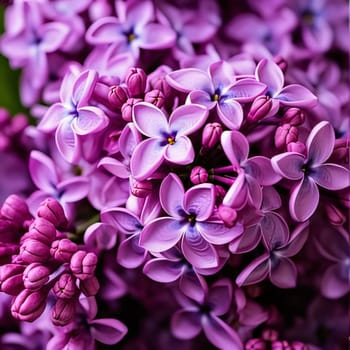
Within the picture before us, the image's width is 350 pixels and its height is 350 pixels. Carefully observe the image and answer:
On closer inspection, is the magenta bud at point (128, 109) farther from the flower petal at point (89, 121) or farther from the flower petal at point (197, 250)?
the flower petal at point (197, 250)

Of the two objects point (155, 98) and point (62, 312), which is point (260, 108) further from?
point (62, 312)

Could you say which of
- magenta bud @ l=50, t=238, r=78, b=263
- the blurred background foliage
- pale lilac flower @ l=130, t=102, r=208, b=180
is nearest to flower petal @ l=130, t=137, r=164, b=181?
pale lilac flower @ l=130, t=102, r=208, b=180

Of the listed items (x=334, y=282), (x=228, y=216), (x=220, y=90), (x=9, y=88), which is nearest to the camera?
(x=228, y=216)

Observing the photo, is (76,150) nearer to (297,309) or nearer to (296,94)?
(296,94)

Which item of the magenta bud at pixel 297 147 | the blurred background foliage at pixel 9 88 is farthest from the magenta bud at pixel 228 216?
the blurred background foliage at pixel 9 88

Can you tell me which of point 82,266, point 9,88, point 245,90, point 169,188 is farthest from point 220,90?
point 9,88

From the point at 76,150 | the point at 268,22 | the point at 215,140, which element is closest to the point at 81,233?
the point at 76,150
